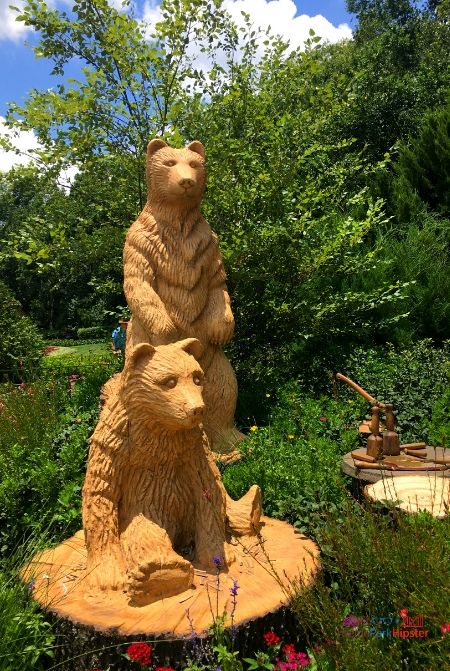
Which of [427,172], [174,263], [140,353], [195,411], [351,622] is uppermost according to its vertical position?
[427,172]

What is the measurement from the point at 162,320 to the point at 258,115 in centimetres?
367

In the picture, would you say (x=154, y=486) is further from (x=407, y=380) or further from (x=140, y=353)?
(x=407, y=380)

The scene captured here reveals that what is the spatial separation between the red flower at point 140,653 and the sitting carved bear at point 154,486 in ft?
1.03

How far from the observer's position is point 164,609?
2248 mm

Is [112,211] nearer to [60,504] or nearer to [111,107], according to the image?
[111,107]

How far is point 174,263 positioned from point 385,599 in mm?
2998

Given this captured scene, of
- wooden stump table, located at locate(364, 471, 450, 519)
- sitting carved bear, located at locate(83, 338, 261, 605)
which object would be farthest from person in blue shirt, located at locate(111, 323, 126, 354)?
sitting carved bear, located at locate(83, 338, 261, 605)

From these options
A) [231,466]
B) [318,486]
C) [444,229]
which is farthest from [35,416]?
[444,229]

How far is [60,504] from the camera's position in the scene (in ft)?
12.3

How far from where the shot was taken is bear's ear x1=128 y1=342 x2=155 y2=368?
237 centimetres

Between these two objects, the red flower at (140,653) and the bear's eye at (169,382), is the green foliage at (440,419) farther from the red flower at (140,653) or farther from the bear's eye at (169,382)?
the red flower at (140,653)

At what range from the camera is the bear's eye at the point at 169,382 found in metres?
2.30

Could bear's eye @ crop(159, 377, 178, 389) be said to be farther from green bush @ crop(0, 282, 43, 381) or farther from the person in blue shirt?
green bush @ crop(0, 282, 43, 381)

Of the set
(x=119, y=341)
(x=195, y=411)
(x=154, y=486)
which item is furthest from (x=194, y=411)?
(x=119, y=341)
